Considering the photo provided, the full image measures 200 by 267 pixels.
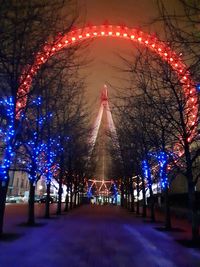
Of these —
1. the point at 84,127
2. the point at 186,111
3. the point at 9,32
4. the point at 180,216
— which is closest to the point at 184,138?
the point at 186,111

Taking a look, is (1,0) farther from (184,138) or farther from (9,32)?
(184,138)

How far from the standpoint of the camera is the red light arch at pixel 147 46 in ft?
47.3

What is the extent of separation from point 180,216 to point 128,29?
15674mm

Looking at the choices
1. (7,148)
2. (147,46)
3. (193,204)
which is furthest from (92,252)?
(147,46)

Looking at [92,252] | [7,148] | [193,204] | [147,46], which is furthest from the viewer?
[147,46]

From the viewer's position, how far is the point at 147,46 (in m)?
19.2

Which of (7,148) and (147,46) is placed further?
(147,46)

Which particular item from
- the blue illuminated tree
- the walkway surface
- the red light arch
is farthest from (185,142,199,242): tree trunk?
the blue illuminated tree

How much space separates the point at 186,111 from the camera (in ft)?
67.7

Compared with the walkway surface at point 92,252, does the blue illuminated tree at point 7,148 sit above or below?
above

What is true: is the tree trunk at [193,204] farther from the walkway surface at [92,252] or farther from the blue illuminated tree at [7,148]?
the blue illuminated tree at [7,148]

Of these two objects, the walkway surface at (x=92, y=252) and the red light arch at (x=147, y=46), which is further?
the red light arch at (x=147, y=46)

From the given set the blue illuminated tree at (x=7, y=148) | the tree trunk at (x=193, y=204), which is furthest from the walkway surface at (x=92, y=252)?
the blue illuminated tree at (x=7, y=148)

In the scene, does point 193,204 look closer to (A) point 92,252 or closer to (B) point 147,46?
(A) point 92,252
